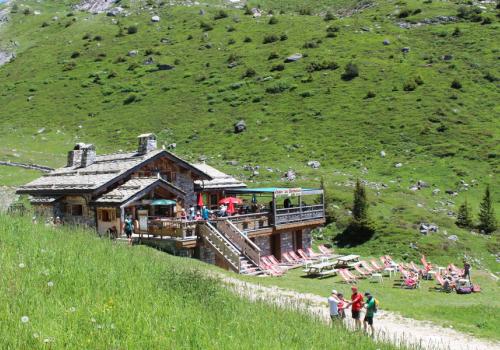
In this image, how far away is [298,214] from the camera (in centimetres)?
3556

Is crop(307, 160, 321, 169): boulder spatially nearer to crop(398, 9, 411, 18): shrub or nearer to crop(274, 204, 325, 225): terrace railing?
crop(274, 204, 325, 225): terrace railing

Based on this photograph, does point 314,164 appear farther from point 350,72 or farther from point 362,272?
point 362,272

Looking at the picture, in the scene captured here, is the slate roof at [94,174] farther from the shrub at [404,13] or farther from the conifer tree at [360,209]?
the shrub at [404,13]

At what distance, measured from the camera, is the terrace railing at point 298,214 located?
34062mm

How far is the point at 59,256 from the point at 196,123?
64.8m

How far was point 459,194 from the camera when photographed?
162 feet

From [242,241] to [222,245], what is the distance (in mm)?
1759

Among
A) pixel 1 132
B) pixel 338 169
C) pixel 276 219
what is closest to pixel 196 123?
pixel 338 169

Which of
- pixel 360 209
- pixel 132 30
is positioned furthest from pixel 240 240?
pixel 132 30

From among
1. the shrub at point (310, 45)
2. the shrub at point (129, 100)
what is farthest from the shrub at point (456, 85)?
the shrub at point (129, 100)

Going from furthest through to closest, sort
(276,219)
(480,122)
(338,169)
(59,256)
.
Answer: (480,122) < (338,169) < (276,219) < (59,256)

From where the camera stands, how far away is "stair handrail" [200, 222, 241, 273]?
27078mm

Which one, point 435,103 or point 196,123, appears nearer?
point 435,103

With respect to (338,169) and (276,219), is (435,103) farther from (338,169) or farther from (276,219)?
(276,219)
